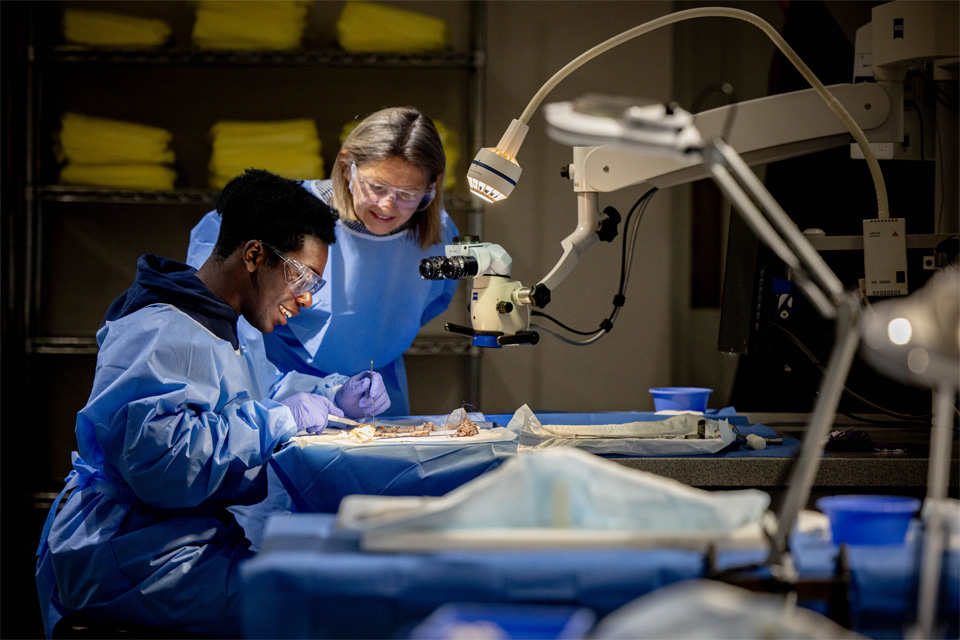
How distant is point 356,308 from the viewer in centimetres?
263

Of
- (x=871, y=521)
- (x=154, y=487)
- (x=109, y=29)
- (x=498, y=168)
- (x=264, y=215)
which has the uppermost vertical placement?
(x=109, y=29)

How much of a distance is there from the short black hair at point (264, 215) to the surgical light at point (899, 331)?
4.65 ft

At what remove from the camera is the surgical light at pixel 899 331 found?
917 millimetres

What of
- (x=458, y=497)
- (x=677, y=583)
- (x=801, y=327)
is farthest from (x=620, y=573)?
(x=801, y=327)

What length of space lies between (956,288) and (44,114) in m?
3.23

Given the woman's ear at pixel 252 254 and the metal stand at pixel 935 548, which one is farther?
the woman's ear at pixel 252 254

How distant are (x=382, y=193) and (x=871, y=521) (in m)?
1.64

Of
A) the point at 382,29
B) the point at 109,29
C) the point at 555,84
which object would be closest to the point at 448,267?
the point at 555,84

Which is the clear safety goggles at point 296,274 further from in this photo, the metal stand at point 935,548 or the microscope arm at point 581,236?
the metal stand at point 935,548

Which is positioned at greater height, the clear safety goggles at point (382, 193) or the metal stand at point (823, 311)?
the clear safety goggles at point (382, 193)

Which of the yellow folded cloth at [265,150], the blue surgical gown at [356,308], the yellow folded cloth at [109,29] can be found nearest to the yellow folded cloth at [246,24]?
the yellow folded cloth at [109,29]

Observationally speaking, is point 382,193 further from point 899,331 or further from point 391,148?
point 899,331

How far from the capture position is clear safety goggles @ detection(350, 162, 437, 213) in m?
2.41

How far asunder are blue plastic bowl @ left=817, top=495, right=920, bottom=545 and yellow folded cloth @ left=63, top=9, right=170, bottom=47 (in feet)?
9.28
